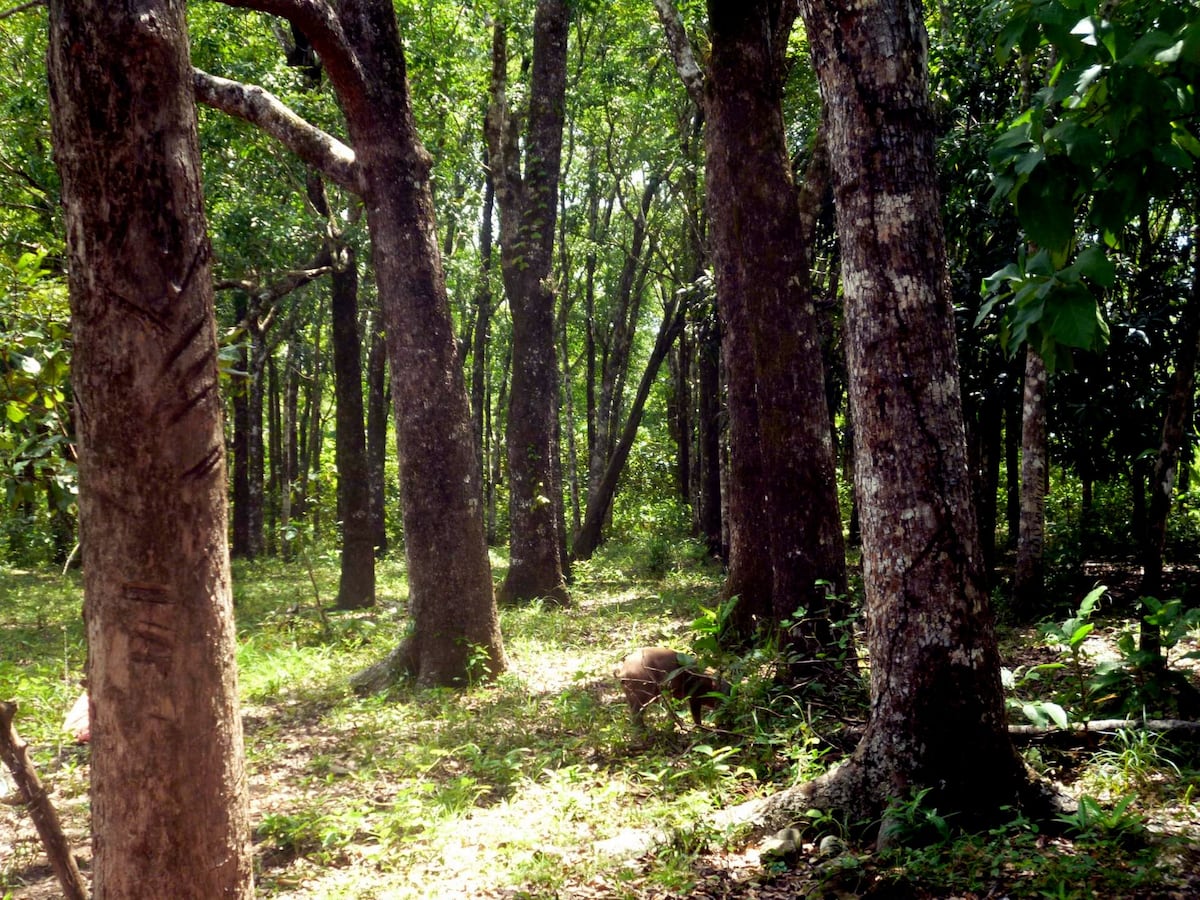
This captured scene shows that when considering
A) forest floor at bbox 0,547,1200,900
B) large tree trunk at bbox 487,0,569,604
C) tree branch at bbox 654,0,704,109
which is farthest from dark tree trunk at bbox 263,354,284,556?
tree branch at bbox 654,0,704,109

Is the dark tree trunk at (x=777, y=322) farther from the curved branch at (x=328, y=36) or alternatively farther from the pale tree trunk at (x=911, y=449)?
the curved branch at (x=328, y=36)

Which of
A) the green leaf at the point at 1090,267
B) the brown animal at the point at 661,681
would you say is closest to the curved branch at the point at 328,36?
the brown animal at the point at 661,681

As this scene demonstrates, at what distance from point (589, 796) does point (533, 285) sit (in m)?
8.23

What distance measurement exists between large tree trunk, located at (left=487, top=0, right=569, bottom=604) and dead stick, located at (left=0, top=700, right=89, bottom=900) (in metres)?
9.00

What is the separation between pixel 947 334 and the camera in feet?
12.9

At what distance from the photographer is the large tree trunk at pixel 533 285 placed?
38.9 ft

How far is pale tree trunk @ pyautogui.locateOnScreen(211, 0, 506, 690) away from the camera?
287 inches

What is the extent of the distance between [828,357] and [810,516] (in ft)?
26.0

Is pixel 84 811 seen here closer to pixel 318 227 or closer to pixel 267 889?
pixel 267 889

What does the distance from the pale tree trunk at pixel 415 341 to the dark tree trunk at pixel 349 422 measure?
183 inches

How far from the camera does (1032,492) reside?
349 inches

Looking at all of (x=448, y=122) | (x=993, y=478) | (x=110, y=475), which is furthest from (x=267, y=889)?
(x=448, y=122)

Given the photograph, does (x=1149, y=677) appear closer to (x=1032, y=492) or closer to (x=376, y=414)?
(x=1032, y=492)

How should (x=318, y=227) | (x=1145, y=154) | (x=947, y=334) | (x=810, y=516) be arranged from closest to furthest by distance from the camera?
(x=1145, y=154) → (x=947, y=334) → (x=810, y=516) → (x=318, y=227)
